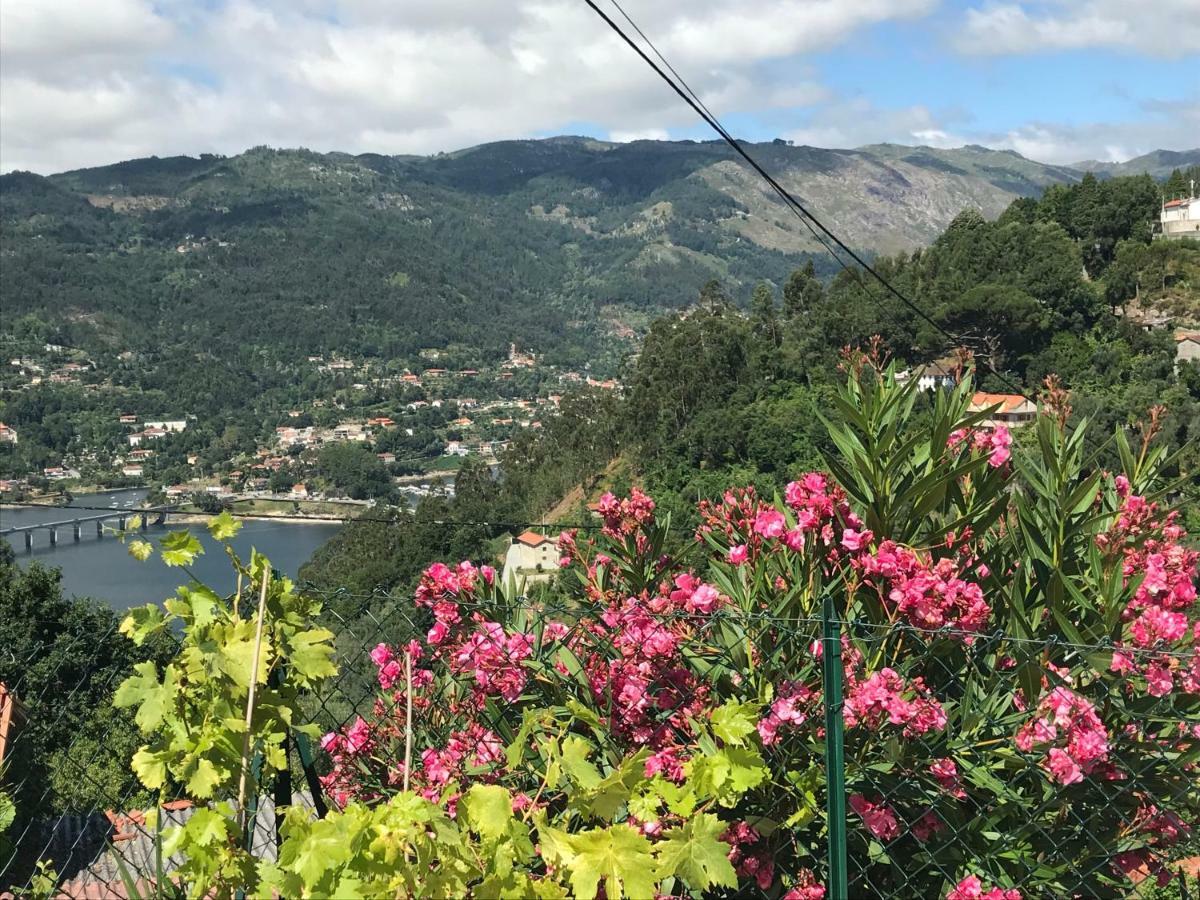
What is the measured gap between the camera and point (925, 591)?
1605 millimetres

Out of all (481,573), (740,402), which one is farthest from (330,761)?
(740,402)

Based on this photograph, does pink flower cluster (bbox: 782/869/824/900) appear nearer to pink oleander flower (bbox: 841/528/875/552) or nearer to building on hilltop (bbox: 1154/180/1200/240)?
pink oleander flower (bbox: 841/528/875/552)

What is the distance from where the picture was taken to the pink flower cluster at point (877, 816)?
1.54m

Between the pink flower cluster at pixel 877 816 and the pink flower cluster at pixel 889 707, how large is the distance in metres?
0.13

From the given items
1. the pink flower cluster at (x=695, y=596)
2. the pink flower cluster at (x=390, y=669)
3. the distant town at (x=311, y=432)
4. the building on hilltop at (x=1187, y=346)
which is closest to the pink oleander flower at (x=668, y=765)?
the pink flower cluster at (x=695, y=596)

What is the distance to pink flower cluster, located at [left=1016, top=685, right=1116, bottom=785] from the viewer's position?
1422 mm

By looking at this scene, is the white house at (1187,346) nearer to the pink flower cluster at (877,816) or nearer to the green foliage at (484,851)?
the pink flower cluster at (877,816)

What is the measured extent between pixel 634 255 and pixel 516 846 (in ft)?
516

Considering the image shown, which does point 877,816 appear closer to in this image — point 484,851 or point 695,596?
point 695,596

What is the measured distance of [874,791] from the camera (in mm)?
1578

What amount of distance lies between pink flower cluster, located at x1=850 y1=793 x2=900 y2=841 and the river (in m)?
36.3

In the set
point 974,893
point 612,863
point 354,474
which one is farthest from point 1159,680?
point 354,474

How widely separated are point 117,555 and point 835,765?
5732 cm

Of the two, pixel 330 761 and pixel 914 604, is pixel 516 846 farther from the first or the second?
pixel 330 761
